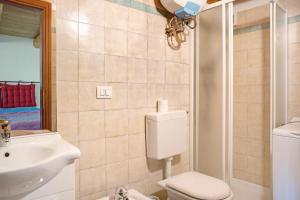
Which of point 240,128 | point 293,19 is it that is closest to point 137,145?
point 240,128

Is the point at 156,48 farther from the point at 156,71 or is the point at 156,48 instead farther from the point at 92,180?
the point at 92,180

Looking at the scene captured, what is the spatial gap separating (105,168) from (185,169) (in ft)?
2.93

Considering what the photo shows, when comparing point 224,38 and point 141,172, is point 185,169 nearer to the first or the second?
point 141,172

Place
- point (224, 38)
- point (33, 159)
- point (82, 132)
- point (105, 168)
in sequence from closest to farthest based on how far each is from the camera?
point (33, 159)
point (82, 132)
point (105, 168)
point (224, 38)

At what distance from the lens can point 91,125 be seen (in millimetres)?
1564

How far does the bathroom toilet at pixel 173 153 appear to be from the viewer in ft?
5.00

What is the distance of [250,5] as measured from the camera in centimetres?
206

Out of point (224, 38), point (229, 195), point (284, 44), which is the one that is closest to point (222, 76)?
point (224, 38)

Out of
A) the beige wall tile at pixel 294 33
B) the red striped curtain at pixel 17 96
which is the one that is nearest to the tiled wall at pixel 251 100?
the beige wall tile at pixel 294 33

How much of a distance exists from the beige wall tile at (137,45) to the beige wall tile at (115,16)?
100 mm

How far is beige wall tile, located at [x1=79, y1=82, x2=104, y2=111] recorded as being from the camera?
1514 mm

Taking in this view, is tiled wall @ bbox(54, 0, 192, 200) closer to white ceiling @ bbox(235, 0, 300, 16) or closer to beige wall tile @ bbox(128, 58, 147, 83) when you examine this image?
beige wall tile @ bbox(128, 58, 147, 83)

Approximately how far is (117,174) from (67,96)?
2.28 feet

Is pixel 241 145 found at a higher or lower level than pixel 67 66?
lower
